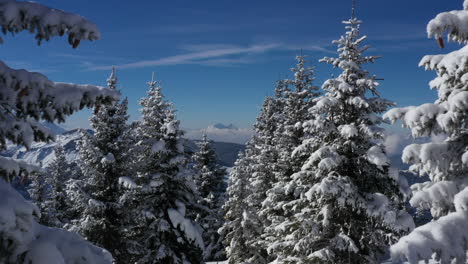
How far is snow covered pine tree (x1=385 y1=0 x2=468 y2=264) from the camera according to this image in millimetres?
4562

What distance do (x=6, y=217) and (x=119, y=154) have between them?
16.6 metres

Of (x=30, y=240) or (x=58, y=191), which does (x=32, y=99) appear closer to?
(x=30, y=240)

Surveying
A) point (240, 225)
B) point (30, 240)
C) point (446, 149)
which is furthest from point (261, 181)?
point (30, 240)

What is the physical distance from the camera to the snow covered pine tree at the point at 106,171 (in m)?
19.2

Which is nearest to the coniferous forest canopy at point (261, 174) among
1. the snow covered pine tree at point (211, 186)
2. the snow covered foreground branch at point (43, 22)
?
the snow covered foreground branch at point (43, 22)

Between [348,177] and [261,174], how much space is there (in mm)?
15749

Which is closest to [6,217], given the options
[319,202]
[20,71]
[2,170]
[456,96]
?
[20,71]

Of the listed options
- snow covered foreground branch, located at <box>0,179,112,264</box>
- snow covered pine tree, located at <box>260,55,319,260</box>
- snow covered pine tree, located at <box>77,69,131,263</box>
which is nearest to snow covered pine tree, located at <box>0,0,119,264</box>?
snow covered foreground branch, located at <box>0,179,112,264</box>

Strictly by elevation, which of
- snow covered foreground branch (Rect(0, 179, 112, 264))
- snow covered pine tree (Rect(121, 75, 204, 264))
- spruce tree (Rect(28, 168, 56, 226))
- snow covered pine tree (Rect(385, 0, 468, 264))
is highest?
snow covered pine tree (Rect(385, 0, 468, 264))

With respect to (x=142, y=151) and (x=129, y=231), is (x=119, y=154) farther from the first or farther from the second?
(x=129, y=231)

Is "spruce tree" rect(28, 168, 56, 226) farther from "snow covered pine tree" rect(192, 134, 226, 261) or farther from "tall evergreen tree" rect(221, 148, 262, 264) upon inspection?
"tall evergreen tree" rect(221, 148, 262, 264)

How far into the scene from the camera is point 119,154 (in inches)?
779

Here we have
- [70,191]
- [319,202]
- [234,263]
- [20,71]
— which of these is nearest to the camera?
[20,71]

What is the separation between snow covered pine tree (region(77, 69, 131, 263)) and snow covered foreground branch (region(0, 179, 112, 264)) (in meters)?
14.8
